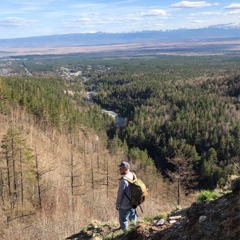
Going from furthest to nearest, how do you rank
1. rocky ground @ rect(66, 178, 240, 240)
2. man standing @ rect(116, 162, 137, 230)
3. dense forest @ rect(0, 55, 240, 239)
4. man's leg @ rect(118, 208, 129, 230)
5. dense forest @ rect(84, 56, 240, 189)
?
dense forest @ rect(84, 56, 240, 189)
dense forest @ rect(0, 55, 240, 239)
man's leg @ rect(118, 208, 129, 230)
man standing @ rect(116, 162, 137, 230)
rocky ground @ rect(66, 178, 240, 240)

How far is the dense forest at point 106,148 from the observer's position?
34.3m

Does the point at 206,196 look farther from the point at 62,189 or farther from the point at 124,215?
the point at 62,189

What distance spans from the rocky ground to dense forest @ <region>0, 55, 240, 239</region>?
853 mm

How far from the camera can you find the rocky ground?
209 inches

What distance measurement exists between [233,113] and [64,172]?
6533cm

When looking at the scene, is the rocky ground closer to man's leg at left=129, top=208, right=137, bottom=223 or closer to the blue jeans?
the blue jeans

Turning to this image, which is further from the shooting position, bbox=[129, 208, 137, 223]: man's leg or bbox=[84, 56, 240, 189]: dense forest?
bbox=[84, 56, 240, 189]: dense forest

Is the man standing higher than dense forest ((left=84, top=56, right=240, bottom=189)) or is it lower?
higher

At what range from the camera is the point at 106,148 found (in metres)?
69.6

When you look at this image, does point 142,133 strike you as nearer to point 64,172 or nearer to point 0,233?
point 64,172

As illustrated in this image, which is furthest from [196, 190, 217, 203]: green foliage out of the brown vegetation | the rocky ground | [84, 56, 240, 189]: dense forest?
[84, 56, 240, 189]: dense forest

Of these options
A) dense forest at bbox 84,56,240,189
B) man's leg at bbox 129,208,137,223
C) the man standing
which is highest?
the man standing

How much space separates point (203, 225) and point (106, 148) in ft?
210

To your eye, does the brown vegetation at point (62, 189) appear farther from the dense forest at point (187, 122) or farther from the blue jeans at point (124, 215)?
the blue jeans at point (124, 215)
